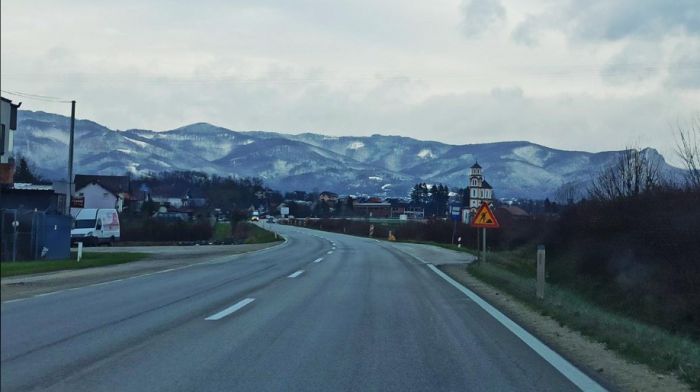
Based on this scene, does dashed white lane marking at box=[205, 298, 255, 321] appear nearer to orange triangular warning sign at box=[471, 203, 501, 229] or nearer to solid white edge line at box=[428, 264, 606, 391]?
solid white edge line at box=[428, 264, 606, 391]

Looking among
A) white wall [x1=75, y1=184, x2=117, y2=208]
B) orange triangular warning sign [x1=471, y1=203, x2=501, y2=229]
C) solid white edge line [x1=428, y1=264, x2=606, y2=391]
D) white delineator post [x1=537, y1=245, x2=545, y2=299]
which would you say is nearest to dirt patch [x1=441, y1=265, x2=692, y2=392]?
solid white edge line [x1=428, y1=264, x2=606, y2=391]

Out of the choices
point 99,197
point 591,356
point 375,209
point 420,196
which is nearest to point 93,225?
point 99,197

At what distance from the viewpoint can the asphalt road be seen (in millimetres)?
7418

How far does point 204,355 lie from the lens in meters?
8.84

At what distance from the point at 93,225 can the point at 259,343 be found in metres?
41.0

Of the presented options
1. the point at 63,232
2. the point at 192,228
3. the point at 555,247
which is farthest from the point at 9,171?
the point at 192,228

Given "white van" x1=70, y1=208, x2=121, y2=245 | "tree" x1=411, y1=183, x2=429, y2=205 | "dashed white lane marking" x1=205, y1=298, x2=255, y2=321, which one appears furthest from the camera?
"tree" x1=411, y1=183, x2=429, y2=205

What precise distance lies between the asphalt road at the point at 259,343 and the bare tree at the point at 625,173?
31.1 meters

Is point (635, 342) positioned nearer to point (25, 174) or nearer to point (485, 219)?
point (485, 219)

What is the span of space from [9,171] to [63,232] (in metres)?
20.4

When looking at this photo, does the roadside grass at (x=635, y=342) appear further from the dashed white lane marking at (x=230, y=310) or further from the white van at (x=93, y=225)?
the white van at (x=93, y=225)

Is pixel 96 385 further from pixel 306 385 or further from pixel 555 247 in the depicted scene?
pixel 555 247

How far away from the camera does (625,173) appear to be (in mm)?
49281

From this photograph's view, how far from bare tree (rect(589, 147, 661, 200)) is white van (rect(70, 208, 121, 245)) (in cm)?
3010
